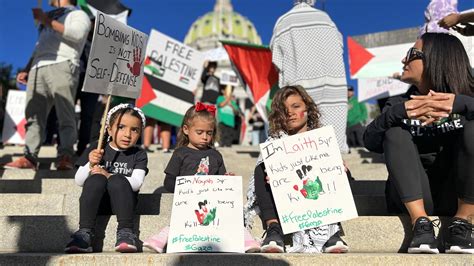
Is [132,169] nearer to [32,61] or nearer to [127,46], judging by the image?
[127,46]

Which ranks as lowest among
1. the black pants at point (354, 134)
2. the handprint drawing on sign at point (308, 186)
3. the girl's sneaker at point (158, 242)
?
the girl's sneaker at point (158, 242)

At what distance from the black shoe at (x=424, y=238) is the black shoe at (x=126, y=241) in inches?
62.0

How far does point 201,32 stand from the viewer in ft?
383

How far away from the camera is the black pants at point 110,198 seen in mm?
3463

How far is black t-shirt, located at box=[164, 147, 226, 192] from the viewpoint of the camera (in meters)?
4.05

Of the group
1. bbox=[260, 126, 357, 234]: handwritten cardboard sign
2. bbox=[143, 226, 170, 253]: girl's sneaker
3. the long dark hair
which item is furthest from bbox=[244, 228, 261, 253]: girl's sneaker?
the long dark hair

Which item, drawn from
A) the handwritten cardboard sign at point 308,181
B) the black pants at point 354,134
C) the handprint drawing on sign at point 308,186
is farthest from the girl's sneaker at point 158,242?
the black pants at point 354,134

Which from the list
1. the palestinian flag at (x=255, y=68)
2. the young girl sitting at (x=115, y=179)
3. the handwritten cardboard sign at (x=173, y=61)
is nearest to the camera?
the young girl sitting at (x=115, y=179)

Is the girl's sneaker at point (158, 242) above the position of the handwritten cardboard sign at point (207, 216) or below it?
below

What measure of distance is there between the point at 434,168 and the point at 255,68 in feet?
12.6

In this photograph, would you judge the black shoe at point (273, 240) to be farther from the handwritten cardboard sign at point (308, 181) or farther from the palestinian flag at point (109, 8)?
the palestinian flag at point (109, 8)

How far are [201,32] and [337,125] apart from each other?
371ft

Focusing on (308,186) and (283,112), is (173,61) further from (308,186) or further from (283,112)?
(308,186)

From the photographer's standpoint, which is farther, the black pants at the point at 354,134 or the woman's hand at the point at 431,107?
the black pants at the point at 354,134
